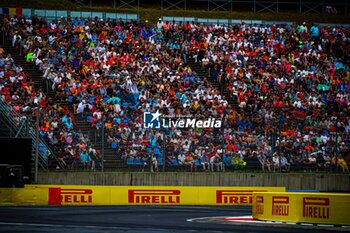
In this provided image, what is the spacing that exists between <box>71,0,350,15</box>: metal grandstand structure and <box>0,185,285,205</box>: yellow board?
72.8ft

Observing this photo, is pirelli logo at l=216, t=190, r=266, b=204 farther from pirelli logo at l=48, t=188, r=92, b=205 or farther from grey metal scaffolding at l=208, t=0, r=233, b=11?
grey metal scaffolding at l=208, t=0, r=233, b=11

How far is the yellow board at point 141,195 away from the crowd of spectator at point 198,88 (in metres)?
0.92

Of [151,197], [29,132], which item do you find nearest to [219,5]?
[151,197]

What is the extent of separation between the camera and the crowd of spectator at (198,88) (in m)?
30.9

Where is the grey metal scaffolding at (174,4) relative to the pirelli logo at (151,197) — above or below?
above

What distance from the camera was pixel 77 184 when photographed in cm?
3112

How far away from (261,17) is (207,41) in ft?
30.3

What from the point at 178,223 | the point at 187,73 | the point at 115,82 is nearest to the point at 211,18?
the point at 187,73

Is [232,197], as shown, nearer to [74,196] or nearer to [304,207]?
[74,196]

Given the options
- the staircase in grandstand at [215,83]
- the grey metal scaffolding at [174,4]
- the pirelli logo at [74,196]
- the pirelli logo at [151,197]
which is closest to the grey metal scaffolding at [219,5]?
the grey metal scaffolding at [174,4]

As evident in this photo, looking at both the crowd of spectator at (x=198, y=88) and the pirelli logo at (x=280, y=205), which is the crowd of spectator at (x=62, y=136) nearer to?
the crowd of spectator at (x=198, y=88)

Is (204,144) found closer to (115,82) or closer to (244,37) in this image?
(115,82)

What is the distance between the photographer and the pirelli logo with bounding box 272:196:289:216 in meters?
19.9

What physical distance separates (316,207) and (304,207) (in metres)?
0.38
